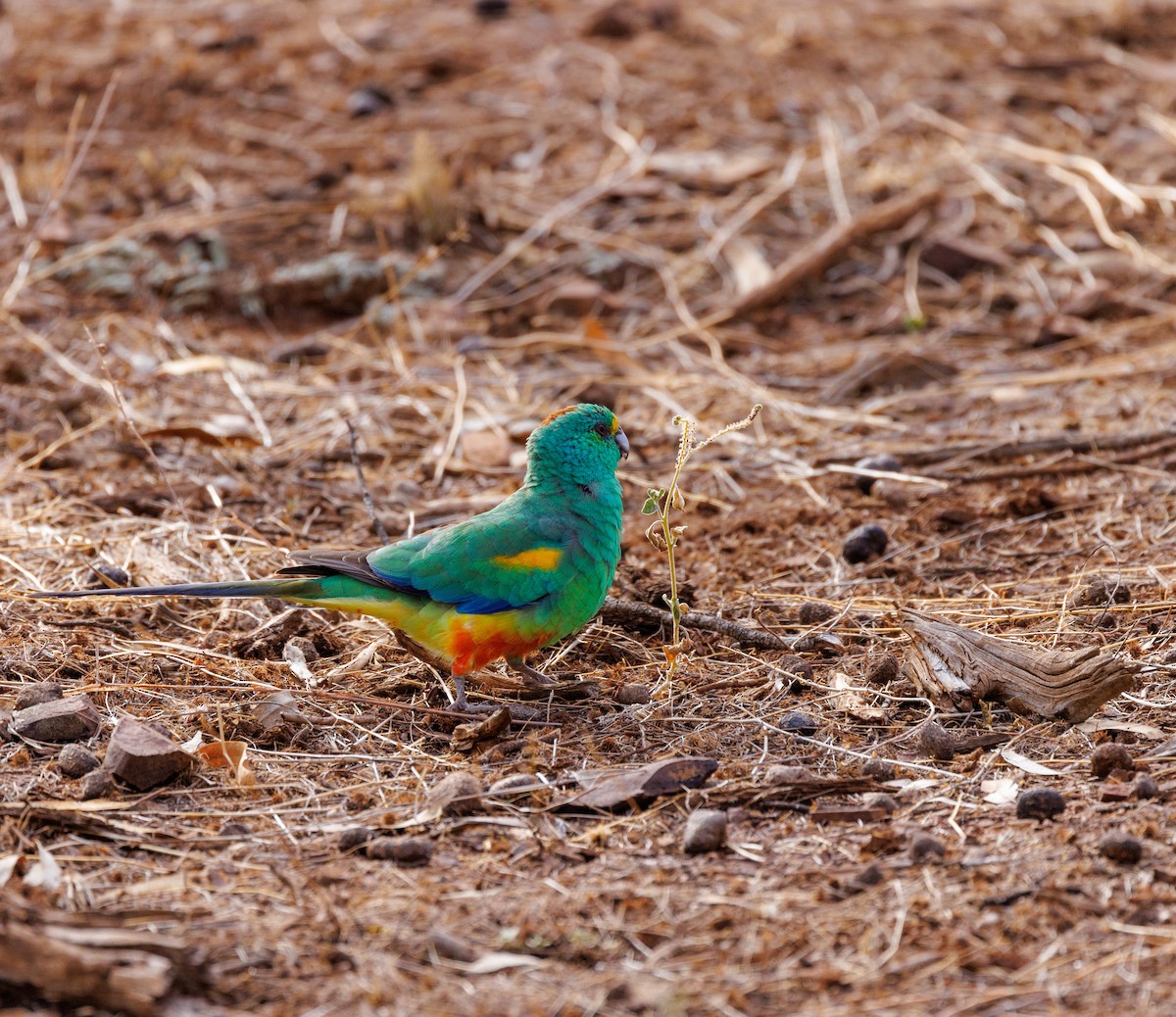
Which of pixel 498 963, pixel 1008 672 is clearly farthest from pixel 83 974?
pixel 1008 672

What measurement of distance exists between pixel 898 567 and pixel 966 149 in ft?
16.1

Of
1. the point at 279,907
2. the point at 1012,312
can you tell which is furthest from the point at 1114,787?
the point at 1012,312

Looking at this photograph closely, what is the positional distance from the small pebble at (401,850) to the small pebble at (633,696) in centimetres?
99

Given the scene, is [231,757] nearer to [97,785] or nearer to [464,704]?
[97,785]

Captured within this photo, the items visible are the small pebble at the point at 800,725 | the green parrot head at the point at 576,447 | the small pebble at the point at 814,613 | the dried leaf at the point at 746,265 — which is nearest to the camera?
the small pebble at the point at 800,725

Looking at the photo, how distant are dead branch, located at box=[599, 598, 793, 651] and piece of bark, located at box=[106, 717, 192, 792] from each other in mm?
1546

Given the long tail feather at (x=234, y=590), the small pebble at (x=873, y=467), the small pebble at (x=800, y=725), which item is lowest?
the small pebble at (x=873, y=467)

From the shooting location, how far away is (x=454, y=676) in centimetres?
392

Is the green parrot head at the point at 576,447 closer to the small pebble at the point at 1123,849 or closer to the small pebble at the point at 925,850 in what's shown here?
the small pebble at the point at 925,850

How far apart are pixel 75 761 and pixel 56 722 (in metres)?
0.21

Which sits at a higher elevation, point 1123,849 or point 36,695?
point 1123,849

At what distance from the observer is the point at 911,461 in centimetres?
558

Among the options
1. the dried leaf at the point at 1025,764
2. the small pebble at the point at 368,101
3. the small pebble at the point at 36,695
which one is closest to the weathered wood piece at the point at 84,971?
the small pebble at the point at 36,695

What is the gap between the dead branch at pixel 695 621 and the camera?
13.7 feet
